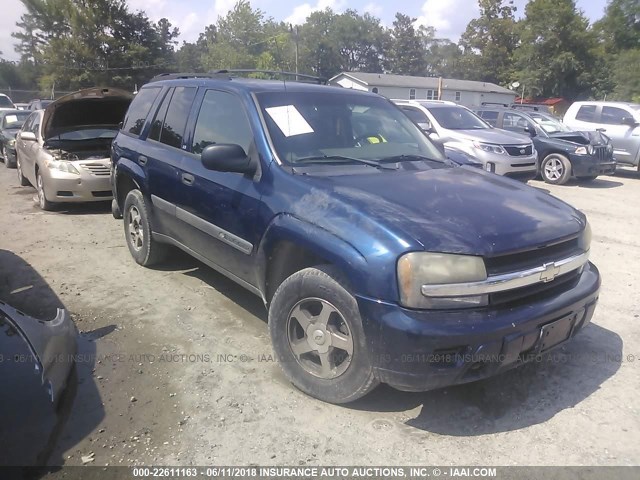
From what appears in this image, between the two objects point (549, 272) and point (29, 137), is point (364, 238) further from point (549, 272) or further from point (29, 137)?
point (29, 137)

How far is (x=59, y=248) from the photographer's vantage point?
6.23 m

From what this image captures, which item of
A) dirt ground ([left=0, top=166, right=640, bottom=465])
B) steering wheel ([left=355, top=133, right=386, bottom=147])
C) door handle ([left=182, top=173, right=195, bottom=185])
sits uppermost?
steering wheel ([left=355, top=133, right=386, bottom=147])

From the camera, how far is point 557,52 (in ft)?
165

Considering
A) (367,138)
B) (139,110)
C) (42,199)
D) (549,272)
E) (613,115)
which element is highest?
(613,115)

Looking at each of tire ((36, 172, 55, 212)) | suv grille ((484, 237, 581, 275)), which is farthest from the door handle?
tire ((36, 172, 55, 212))

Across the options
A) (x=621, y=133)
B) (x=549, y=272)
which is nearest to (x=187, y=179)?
(x=549, y=272)

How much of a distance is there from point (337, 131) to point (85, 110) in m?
6.94

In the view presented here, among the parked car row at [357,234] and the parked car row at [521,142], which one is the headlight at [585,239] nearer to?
the parked car row at [357,234]

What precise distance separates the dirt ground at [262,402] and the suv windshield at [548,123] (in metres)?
8.73

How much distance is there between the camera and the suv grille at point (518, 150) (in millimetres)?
10062

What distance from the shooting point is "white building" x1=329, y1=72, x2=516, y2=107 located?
2050 inches

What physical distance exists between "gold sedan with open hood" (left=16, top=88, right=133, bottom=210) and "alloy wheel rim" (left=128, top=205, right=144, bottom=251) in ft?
9.38

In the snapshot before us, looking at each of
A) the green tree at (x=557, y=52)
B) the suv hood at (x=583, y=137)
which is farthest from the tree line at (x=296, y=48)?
the suv hood at (x=583, y=137)

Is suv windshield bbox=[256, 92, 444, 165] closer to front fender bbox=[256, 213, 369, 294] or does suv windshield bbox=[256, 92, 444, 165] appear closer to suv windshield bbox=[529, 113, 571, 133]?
front fender bbox=[256, 213, 369, 294]
